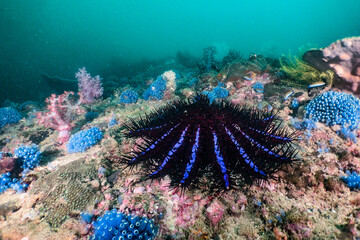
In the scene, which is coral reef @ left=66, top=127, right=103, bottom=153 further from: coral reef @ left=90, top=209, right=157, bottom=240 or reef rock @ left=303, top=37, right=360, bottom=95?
reef rock @ left=303, top=37, right=360, bottom=95

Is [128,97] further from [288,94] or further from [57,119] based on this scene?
[288,94]

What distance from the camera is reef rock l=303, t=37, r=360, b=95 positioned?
497cm

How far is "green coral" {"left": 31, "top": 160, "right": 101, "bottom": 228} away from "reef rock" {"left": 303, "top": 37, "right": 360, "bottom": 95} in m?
7.01

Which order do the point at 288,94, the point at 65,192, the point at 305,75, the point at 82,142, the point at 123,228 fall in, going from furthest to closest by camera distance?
1. the point at 305,75
2. the point at 288,94
3. the point at 82,142
4. the point at 65,192
5. the point at 123,228

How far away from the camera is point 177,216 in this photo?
2512 mm

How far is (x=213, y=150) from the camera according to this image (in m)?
2.42

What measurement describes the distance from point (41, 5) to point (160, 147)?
9510 centimetres

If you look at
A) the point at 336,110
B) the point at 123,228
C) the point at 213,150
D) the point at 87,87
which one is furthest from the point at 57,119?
the point at 336,110

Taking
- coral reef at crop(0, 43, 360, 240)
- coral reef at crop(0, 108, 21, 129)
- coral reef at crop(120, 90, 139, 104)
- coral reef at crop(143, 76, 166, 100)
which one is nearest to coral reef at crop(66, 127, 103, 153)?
coral reef at crop(0, 43, 360, 240)

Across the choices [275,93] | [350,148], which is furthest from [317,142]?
Result: [275,93]

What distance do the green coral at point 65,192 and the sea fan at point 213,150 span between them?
1.30 metres

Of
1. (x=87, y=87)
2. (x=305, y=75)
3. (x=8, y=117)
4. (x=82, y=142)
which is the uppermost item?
(x=87, y=87)

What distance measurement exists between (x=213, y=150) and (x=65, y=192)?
9.39 ft

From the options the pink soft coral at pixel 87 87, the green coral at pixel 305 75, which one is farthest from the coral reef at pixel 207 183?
the pink soft coral at pixel 87 87
